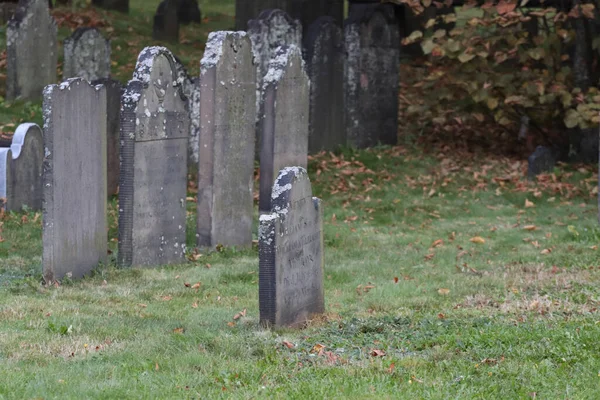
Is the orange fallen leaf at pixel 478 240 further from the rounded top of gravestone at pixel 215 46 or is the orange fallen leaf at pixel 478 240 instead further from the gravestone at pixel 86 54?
the gravestone at pixel 86 54

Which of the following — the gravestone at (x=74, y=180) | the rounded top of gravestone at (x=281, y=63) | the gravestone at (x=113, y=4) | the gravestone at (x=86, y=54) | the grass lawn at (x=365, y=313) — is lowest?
the grass lawn at (x=365, y=313)

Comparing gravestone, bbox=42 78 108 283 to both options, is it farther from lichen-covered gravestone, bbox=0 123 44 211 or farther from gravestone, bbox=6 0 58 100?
gravestone, bbox=6 0 58 100

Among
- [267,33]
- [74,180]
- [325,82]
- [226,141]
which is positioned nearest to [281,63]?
[226,141]

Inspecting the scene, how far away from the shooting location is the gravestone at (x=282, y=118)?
1237 centimetres

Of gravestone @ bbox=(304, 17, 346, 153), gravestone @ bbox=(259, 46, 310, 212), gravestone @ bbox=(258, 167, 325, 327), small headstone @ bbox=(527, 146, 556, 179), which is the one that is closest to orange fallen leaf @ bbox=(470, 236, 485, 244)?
gravestone @ bbox=(259, 46, 310, 212)

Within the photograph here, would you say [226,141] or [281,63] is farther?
[281,63]

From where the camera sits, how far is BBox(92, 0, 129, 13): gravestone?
2834 cm

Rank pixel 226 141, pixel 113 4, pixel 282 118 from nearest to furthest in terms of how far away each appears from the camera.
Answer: pixel 226 141 → pixel 282 118 → pixel 113 4

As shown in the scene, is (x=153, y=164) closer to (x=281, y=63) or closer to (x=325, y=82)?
(x=281, y=63)

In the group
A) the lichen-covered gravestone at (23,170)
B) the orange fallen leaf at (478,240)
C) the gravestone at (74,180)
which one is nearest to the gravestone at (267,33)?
the lichen-covered gravestone at (23,170)

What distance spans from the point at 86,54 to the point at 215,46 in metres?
7.86

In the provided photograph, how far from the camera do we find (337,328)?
8.07 metres

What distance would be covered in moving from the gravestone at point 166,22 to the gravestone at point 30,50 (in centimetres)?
656

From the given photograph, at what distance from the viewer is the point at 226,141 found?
11.6m
